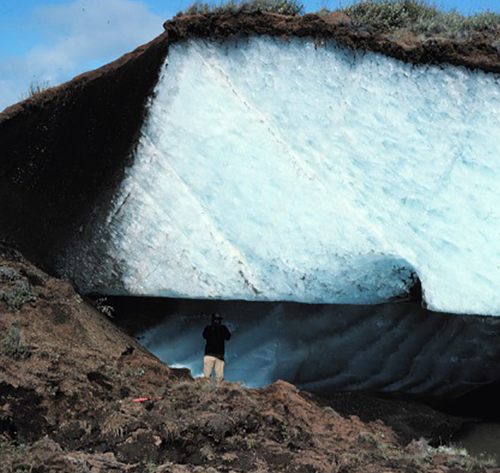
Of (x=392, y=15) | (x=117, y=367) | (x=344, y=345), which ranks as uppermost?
(x=392, y=15)

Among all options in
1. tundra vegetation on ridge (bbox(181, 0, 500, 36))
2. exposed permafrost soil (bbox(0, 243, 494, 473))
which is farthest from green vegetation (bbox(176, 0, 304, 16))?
exposed permafrost soil (bbox(0, 243, 494, 473))

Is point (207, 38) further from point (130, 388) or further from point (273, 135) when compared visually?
point (130, 388)

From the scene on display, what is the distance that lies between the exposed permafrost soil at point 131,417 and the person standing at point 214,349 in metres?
1.00

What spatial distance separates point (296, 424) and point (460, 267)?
2.72m

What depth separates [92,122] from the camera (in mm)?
9656

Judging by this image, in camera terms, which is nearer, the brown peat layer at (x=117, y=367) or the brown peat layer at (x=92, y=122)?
the brown peat layer at (x=117, y=367)

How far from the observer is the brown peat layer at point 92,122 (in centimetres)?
898

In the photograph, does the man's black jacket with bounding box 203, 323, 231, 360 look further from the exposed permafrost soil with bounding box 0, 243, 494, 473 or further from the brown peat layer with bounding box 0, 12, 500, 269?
the brown peat layer with bounding box 0, 12, 500, 269

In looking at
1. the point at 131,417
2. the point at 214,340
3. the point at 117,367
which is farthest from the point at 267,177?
the point at 131,417

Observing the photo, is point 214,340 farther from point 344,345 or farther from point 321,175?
point 321,175

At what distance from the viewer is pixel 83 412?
21.8 ft

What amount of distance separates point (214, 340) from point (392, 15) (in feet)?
14.2

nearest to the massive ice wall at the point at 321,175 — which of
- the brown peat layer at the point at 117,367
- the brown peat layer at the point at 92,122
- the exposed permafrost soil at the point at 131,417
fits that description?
the brown peat layer at the point at 92,122

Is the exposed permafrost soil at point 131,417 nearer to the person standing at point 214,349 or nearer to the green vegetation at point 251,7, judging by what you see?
the person standing at point 214,349
